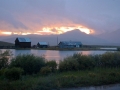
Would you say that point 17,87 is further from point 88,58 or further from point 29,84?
point 88,58

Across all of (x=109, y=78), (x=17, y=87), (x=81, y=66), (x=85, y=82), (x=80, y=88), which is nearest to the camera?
(x=17, y=87)

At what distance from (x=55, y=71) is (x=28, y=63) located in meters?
2.35

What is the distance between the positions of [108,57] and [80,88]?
1049 cm

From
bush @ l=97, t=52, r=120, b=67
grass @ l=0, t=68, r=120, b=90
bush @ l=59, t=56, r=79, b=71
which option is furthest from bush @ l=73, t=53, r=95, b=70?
grass @ l=0, t=68, r=120, b=90

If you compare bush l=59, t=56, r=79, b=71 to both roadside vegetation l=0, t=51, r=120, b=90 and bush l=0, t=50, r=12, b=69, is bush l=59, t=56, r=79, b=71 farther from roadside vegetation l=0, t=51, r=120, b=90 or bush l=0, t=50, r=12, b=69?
bush l=0, t=50, r=12, b=69

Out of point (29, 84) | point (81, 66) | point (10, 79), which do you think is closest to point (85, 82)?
point (29, 84)

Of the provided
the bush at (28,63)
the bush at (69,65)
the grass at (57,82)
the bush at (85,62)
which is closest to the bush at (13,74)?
the grass at (57,82)

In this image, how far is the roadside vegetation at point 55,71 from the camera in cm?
1488

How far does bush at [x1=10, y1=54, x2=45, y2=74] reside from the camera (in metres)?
20.5

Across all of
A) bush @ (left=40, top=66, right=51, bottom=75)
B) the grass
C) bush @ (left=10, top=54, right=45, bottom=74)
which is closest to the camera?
the grass

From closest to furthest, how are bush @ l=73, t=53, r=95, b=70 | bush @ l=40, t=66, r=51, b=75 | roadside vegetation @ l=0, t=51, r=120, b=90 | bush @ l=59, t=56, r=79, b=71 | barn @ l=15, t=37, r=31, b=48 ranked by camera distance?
roadside vegetation @ l=0, t=51, r=120, b=90
bush @ l=40, t=66, r=51, b=75
bush @ l=59, t=56, r=79, b=71
bush @ l=73, t=53, r=95, b=70
barn @ l=15, t=37, r=31, b=48

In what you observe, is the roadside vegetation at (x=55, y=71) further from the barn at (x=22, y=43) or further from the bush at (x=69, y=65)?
the barn at (x=22, y=43)

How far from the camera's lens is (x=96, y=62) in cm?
2397

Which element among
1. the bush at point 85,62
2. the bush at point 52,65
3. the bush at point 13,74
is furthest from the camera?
the bush at point 85,62
